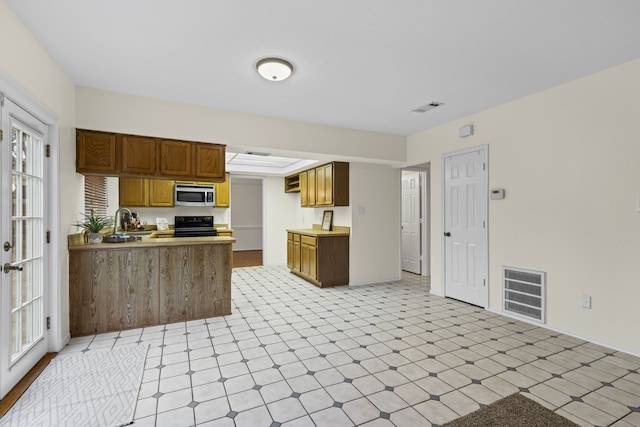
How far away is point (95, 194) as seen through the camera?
484cm

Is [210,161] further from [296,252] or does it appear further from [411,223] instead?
[411,223]

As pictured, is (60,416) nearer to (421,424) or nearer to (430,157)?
(421,424)

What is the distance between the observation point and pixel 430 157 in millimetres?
4965

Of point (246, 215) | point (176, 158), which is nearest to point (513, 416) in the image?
point (176, 158)

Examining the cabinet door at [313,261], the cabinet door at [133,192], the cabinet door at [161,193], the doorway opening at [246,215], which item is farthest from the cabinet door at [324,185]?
the doorway opening at [246,215]

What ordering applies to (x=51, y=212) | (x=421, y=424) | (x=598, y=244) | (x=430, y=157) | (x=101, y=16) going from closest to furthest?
(x=421, y=424)
(x=101, y=16)
(x=51, y=212)
(x=598, y=244)
(x=430, y=157)

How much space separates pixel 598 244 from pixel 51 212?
516cm

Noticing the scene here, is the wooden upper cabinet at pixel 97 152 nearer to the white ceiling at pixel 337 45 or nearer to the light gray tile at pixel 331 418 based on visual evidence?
the white ceiling at pixel 337 45

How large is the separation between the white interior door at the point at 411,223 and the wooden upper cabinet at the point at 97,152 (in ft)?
17.3

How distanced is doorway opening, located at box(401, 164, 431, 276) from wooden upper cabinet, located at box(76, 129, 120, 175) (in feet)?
15.8

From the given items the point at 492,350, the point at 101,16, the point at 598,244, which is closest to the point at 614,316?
the point at 598,244

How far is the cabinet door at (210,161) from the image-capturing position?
3.97 m

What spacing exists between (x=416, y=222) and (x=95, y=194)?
5801mm

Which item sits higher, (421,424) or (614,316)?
(614,316)
